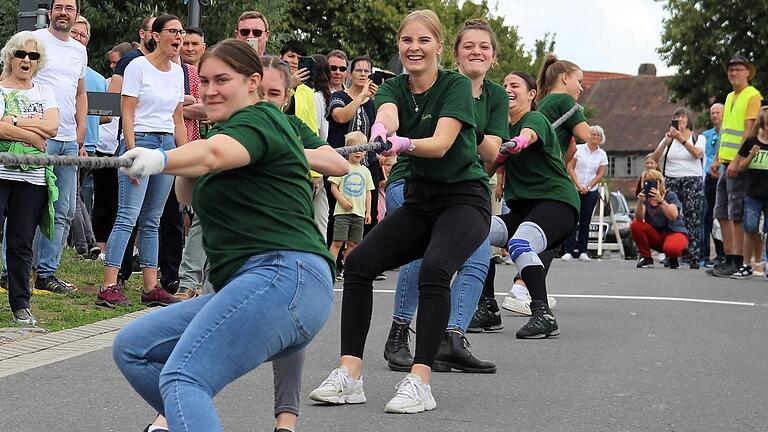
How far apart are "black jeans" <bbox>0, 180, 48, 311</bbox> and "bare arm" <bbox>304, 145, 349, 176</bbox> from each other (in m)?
4.13

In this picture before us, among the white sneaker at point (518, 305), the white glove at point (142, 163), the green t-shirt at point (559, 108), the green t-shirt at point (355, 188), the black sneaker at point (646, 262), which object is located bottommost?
the black sneaker at point (646, 262)

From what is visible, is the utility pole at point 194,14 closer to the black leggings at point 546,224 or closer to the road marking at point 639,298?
the road marking at point 639,298

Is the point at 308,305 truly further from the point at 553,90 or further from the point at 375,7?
the point at 375,7

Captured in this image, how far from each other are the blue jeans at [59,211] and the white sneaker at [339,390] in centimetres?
438

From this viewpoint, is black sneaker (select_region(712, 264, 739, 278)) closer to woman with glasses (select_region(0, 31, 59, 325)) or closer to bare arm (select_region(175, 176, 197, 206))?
woman with glasses (select_region(0, 31, 59, 325))

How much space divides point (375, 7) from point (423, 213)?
31408mm

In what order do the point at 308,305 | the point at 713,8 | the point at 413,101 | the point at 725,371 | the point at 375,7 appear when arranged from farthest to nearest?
1. the point at 713,8
2. the point at 375,7
3. the point at 725,371
4. the point at 413,101
5. the point at 308,305

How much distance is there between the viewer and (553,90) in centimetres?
1002

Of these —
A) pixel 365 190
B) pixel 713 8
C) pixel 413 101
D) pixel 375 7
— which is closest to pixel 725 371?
pixel 413 101

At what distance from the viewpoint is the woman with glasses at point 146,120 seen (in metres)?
9.90

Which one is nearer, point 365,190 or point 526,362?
point 526,362

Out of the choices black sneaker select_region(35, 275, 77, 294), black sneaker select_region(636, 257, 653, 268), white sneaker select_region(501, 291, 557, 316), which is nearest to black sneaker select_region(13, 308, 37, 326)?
black sneaker select_region(35, 275, 77, 294)

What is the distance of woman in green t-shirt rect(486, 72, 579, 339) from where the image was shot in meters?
→ 9.08

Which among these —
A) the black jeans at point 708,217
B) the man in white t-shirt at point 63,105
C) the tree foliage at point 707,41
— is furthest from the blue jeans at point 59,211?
the tree foliage at point 707,41
